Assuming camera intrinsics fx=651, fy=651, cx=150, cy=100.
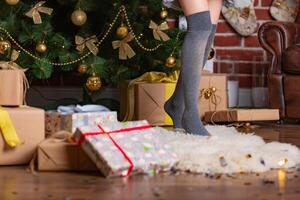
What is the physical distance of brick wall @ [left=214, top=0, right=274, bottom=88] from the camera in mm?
4320

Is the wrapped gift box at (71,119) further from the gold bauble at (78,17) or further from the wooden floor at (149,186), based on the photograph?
the gold bauble at (78,17)

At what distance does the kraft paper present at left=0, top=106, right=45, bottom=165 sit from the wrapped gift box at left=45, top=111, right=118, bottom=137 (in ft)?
0.91

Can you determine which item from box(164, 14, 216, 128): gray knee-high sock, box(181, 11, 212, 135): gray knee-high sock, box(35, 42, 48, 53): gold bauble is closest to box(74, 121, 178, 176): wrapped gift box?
box(181, 11, 212, 135): gray knee-high sock

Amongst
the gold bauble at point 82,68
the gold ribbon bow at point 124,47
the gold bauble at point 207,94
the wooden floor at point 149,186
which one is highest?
the gold ribbon bow at point 124,47

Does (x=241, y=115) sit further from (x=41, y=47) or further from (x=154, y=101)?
(x=41, y=47)

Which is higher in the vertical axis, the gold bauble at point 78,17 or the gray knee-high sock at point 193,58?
the gold bauble at point 78,17

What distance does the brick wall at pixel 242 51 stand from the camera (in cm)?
432

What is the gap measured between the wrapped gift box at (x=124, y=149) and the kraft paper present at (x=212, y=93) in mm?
1507

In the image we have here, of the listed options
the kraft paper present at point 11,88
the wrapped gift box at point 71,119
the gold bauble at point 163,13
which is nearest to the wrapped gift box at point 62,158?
the kraft paper present at point 11,88

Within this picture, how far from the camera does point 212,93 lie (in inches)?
135

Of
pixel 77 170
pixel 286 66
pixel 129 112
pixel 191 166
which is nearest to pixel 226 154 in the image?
pixel 191 166

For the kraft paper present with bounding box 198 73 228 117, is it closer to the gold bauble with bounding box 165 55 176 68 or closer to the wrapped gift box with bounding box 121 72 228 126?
the wrapped gift box with bounding box 121 72 228 126

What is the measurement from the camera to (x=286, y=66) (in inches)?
143

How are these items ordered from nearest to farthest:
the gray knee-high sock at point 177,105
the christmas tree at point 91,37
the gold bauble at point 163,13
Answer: the gray knee-high sock at point 177,105 → the christmas tree at point 91,37 → the gold bauble at point 163,13
